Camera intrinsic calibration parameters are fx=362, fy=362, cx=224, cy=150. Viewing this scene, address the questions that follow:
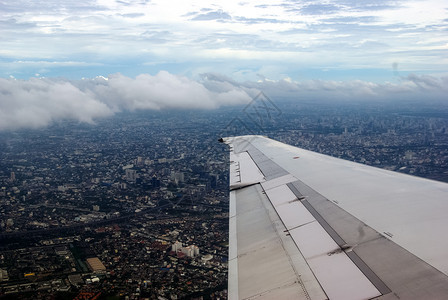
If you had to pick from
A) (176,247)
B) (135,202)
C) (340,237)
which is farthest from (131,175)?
(340,237)

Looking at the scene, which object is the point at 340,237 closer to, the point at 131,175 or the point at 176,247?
the point at 176,247

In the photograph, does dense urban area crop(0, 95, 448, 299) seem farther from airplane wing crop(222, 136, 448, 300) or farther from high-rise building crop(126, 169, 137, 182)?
airplane wing crop(222, 136, 448, 300)

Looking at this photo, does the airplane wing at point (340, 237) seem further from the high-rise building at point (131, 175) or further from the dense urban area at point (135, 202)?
the high-rise building at point (131, 175)

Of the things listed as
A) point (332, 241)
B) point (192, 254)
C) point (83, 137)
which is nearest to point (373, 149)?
point (192, 254)

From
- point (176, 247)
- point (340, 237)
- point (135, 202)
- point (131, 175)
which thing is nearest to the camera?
point (340, 237)

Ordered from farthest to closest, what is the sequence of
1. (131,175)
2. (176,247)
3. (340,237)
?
(131,175) → (176,247) → (340,237)

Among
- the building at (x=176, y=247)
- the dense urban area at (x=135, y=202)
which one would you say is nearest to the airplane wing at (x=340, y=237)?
the dense urban area at (x=135, y=202)
